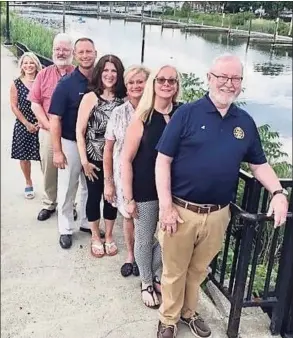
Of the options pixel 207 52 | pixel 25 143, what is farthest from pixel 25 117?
pixel 207 52

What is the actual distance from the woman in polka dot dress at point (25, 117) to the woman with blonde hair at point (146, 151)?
5.06 ft

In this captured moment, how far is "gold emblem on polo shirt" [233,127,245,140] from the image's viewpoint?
1.87 m

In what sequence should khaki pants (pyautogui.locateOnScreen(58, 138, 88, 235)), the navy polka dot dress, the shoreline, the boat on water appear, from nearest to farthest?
khaki pants (pyautogui.locateOnScreen(58, 138, 88, 235)) → the navy polka dot dress → the boat on water → the shoreline

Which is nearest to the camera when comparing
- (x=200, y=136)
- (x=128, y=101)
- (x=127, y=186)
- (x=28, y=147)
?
(x=200, y=136)

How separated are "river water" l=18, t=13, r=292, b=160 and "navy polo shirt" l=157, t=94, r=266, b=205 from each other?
4.18 metres

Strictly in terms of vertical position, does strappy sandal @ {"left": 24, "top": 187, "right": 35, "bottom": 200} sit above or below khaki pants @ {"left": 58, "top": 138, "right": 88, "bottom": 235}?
below

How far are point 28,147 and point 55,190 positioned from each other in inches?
18.7

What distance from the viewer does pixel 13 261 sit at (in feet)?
9.51

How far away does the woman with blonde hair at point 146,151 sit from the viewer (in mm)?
2107

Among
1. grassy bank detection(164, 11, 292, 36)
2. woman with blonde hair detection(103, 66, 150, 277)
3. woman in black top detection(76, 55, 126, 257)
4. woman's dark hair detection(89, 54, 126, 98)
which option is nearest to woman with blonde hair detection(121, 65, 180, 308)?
woman with blonde hair detection(103, 66, 150, 277)

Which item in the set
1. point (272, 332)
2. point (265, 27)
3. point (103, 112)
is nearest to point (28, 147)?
point (103, 112)

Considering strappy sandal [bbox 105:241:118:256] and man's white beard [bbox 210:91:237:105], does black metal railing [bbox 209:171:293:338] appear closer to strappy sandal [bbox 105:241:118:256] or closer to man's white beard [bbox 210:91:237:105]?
man's white beard [bbox 210:91:237:105]

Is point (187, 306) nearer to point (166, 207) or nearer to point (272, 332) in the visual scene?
point (272, 332)

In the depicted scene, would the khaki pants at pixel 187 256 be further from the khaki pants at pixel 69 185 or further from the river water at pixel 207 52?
the river water at pixel 207 52
